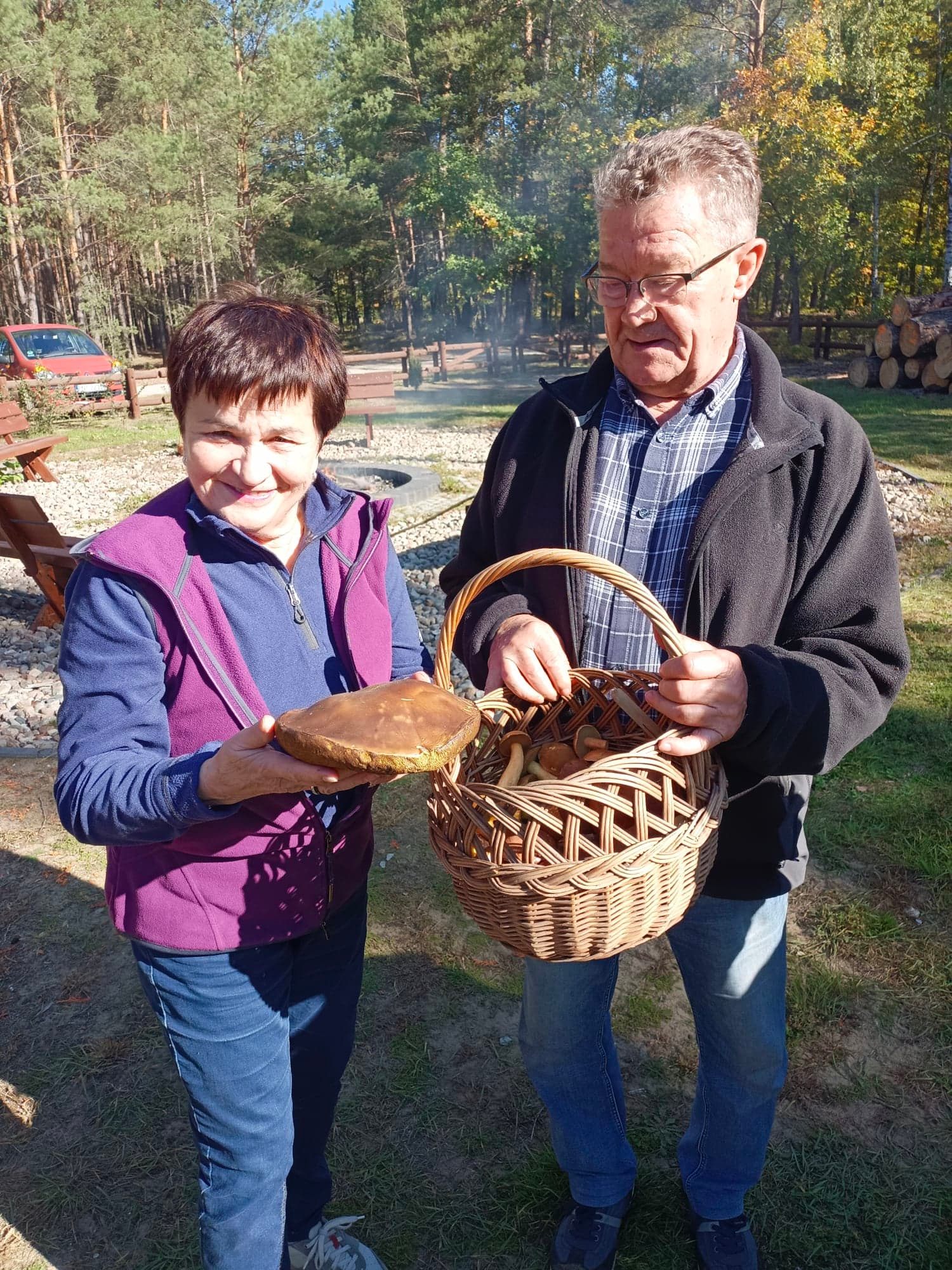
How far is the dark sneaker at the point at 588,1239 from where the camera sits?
80.8 inches

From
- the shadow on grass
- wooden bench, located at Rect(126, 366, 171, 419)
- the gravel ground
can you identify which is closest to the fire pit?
the gravel ground

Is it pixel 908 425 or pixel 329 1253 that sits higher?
pixel 908 425

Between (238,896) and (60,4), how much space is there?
32.5 metres

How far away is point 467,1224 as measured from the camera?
2.20m

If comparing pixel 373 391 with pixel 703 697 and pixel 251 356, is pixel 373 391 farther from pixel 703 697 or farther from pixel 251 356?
pixel 703 697

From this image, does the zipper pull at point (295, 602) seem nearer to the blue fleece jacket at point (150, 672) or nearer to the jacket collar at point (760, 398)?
the blue fleece jacket at point (150, 672)

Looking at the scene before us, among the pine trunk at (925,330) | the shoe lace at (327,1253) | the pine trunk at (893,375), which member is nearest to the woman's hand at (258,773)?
the shoe lace at (327,1253)

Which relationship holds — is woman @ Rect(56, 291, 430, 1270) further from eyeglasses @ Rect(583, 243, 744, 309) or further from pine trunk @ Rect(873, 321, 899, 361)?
pine trunk @ Rect(873, 321, 899, 361)

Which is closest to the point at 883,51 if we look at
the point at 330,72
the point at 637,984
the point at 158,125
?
the point at 330,72

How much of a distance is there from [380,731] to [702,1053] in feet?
3.87

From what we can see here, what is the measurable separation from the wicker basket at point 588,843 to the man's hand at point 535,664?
0.62 feet

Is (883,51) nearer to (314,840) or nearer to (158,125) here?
(158,125)

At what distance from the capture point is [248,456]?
1.52m

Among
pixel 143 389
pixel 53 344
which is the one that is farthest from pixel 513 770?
pixel 53 344
